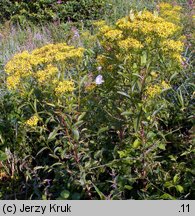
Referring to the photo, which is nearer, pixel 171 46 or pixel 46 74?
pixel 46 74

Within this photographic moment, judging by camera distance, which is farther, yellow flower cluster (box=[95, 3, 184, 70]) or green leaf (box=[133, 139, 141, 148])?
green leaf (box=[133, 139, 141, 148])

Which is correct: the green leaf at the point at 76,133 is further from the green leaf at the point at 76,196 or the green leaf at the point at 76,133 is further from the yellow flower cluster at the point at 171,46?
the yellow flower cluster at the point at 171,46

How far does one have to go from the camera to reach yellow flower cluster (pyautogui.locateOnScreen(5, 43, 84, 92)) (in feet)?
7.37

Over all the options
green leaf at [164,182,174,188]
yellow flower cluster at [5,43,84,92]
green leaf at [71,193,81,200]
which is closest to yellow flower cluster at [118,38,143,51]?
yellow flower cluster at [5,43,84,92]

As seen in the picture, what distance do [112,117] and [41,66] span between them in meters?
0.51

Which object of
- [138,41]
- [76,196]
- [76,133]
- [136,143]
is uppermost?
[138,41]

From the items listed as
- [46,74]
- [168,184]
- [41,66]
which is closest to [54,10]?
[41,66]

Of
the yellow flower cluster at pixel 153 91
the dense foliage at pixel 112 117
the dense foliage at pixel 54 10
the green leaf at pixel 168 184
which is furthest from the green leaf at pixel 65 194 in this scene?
the dense foliage at pixel 54 10

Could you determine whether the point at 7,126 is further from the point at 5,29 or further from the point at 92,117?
the point at 5,29

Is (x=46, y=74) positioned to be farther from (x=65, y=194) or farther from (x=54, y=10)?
(x=54, y=10)

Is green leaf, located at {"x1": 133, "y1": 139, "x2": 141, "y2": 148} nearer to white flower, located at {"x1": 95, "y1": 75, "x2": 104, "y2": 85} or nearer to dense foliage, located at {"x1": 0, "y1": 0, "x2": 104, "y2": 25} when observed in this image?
white flower, located at {"x1": 95, "y1": 75, "x2": 104, "y2": 85}

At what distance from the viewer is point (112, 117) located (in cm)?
249

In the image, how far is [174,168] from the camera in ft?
8.64

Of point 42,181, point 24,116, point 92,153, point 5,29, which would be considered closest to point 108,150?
point 92,153
